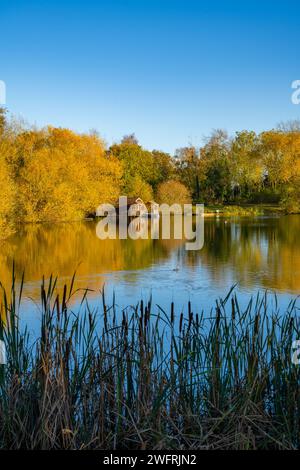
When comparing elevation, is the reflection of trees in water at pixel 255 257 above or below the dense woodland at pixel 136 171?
below

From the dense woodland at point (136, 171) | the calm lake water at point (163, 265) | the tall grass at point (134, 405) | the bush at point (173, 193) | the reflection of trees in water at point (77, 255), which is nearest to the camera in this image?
the tall grass at point (134, 405)

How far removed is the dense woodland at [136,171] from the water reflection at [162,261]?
6.54 metres

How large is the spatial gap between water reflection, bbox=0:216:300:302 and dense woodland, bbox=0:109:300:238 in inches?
257

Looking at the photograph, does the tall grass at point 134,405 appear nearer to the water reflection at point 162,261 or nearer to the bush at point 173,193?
the water reflection at point 162,261

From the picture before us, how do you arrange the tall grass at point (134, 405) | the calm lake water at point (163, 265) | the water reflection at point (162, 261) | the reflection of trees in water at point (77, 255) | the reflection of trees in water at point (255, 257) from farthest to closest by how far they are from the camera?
the reflection of trees in water at point (77, 255), the reflection of trees in water at point (255, 257), the water reflection at point (162, 261), the calm lake water at point (163, 265), the tall grass at point (134, 405)

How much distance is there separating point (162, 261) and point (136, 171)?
37.5 meters

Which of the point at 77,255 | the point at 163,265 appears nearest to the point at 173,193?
the point at 77,255

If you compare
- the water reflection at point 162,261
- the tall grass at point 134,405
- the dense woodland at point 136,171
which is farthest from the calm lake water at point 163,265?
the dense woodland at point 136,171

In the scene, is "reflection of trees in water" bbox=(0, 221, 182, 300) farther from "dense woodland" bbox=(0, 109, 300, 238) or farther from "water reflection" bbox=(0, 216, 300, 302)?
"dense woodland" bbox=(0, 109, 300, 238)

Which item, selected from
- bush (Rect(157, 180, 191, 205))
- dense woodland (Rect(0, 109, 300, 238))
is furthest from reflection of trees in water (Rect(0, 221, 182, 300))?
bush (Rect(157, 180, 191, 205))

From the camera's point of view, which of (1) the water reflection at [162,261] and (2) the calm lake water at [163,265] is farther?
(1) the water reflection at [162,261]

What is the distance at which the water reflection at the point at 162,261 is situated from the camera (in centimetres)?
1295

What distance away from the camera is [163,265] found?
16094mm
